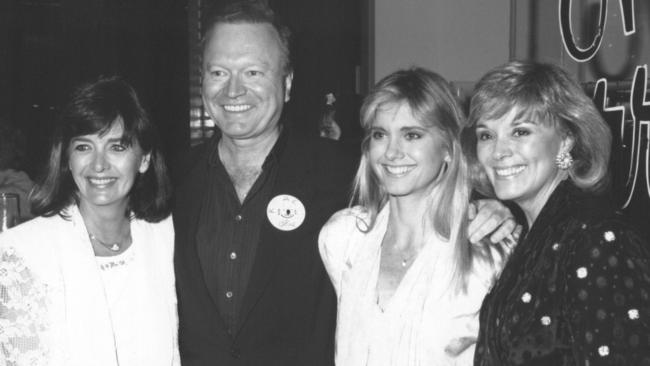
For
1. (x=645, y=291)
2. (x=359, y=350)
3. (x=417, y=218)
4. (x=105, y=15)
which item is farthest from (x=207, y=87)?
(x=105, y=15)

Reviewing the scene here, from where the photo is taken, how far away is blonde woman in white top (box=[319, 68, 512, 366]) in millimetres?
2084

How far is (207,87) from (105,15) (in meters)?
4.47

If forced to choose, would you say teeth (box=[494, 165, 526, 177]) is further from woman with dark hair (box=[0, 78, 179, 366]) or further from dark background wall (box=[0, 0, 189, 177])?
dark background wall (box=[0, 0, 189, 177])

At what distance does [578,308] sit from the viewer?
5.11 feet

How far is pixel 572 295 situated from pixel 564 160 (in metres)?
0.40

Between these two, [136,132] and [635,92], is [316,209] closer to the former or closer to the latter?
[136,132]

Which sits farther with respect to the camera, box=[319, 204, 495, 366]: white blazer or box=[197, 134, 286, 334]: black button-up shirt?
box=[197, 134, 286, 334]: black button-up shirt

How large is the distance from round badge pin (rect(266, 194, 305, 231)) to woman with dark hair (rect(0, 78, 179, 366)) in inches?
13.9

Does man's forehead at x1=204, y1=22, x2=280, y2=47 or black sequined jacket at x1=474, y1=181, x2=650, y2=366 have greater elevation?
man's forehead at x1=204, y1=22, x2=280, y2=47

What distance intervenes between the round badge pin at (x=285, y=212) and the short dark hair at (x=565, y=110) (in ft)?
2.59

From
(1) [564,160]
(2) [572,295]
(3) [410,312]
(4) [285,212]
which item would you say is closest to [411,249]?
(3) [410,312]

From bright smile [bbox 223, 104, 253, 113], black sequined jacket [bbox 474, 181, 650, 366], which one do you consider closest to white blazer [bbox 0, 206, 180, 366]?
bright smile [bbox 223, 104, 253, 113]

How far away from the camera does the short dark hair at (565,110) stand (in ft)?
6.03

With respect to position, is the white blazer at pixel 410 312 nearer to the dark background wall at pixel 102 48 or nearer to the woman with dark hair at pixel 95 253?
the woman with dark hair at pixel 95 253
